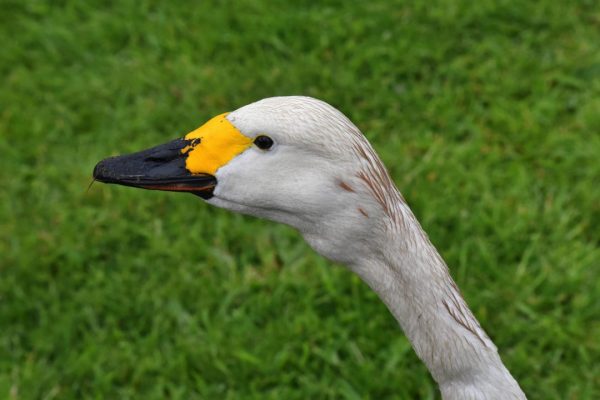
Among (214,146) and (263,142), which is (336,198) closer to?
(263,142)

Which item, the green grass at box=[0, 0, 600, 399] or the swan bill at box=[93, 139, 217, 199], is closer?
the swan bill at box=[93, 139, 217, 199]

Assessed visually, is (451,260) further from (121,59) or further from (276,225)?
(121,59)

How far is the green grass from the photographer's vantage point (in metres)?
3.04

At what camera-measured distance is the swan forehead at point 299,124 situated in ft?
5.83

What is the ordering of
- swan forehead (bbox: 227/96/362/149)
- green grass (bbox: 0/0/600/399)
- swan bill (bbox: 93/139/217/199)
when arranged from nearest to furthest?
swan forehead (bbox: 227/96/362/149), swan bill (bbox: 93/139/217/199), green grass (bbox: 0/0/600/399)

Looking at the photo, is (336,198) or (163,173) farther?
(163,173)

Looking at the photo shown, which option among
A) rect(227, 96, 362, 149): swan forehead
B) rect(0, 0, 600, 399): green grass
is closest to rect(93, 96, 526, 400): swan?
rect(227, 96, 362, 149): swan forehead

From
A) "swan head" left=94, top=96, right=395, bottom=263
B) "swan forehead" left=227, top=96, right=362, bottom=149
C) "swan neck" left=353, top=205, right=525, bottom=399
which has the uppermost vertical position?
"swan forehead" left=227, top=96, right=362, bottom=149

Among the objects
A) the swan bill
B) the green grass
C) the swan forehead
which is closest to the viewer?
the swan forehead

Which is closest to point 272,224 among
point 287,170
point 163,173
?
point 163,173

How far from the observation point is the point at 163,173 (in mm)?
1946

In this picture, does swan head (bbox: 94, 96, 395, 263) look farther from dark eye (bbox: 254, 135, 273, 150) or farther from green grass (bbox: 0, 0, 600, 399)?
green grass (bbox: 0, 0, 600, 399)

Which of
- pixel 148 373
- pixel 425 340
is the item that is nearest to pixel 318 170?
pixel 425 340

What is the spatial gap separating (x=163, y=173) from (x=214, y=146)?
145 mm
